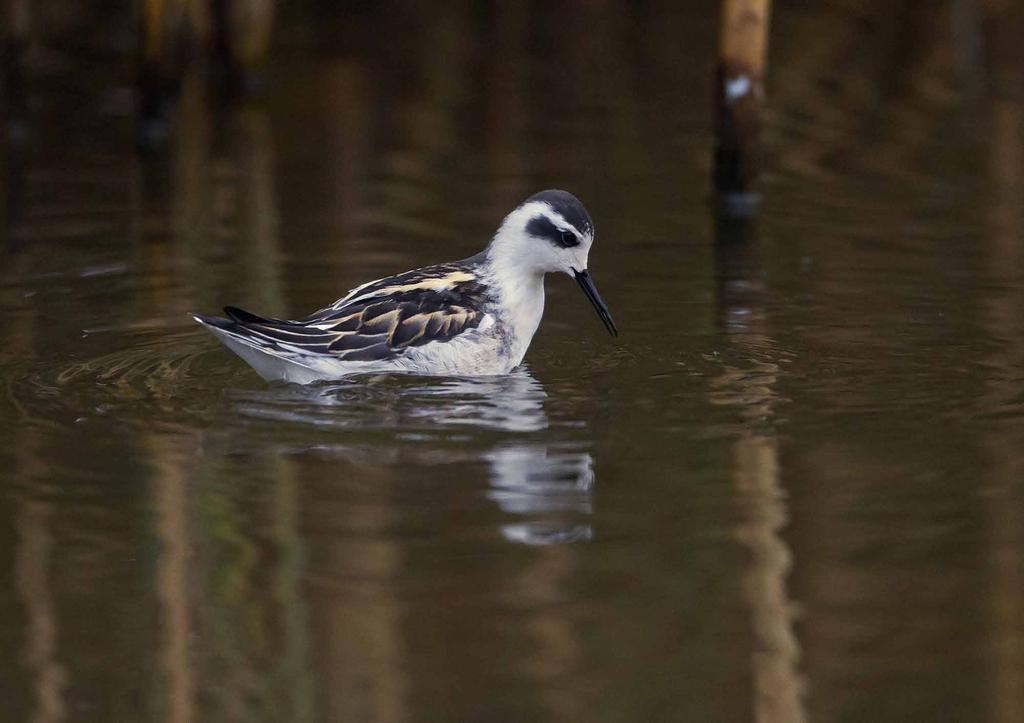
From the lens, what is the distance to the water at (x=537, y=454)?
576cm

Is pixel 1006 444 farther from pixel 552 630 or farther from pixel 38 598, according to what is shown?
pixel 38 598

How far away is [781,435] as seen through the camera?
7.97 m

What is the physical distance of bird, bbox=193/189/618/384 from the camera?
877 cm

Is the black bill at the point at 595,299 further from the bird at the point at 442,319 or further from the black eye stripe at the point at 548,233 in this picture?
the black eye stripe at the point at 548,233

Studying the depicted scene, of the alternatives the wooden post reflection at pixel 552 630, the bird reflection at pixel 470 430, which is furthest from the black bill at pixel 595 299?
the wooden post reflection at pixel 552 630

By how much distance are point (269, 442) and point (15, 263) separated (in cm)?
432

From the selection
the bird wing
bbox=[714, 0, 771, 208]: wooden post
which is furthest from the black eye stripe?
bbox=[714, 0, 771, 208]: wooden post

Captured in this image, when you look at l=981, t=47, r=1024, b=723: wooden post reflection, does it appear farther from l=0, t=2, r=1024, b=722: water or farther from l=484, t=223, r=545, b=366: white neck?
l=484, t=223, r=545, b=366: white neck

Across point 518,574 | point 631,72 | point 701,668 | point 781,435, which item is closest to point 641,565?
point 518,574

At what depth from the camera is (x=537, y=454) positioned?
7746mm

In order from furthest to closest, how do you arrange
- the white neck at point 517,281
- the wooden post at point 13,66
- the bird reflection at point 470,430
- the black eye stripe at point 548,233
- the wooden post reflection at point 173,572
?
the wooden post at point 13,66
the black eye stripe at point 548,233
the white neck at point 517,281
the bird reflection at point 470,430
the wooden post reflection at point 173,572

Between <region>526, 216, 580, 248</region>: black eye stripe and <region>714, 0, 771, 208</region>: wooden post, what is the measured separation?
10.6 ft

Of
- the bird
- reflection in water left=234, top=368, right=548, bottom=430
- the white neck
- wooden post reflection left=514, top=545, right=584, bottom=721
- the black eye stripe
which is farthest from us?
the black eye stripe

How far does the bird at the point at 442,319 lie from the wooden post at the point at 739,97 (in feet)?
10.6
